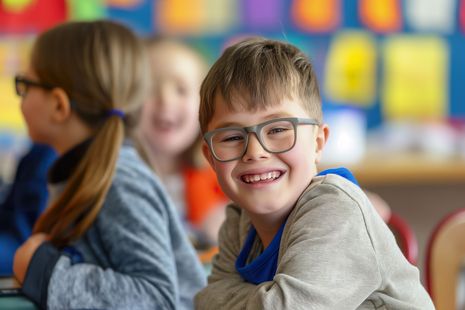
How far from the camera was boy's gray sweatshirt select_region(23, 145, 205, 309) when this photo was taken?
1.31 metres

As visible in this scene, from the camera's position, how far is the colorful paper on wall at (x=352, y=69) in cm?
373

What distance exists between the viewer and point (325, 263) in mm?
998

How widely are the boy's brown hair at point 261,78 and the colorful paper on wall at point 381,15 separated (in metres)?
2.65

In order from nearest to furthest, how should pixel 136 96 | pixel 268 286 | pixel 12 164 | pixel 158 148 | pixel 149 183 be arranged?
pixel 268 286 < pixel 149 183 < pixel 136 96 < pixel 158 148 < pixel 12 164

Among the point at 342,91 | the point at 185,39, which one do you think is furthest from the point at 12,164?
the point at 342,91

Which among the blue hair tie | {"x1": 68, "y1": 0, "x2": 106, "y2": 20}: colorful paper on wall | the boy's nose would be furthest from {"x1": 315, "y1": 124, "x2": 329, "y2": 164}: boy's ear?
{"x1": 68, "y1": 0, "x2": 106, "y2": 20}: colorful paper on wall

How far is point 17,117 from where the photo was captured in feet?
11.5

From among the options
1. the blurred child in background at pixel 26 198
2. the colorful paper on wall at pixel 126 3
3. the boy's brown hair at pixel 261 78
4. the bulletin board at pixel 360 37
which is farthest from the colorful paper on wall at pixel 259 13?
the boy's brown hair at pixel 261 78

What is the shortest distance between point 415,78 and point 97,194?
2.65 metres

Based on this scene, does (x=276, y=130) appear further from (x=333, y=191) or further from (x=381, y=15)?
(x=381, y=15)

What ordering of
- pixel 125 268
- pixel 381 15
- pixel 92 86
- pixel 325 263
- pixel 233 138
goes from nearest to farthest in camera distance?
pixel 325 263, pixel 233 138, pixel 125 268, pixel 92 86, pixel 381 15

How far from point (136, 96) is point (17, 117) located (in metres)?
2.06

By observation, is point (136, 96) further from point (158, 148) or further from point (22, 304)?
point (158, 148)

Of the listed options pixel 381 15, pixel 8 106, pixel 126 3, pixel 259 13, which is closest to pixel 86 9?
pixel 126 3
